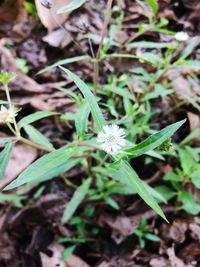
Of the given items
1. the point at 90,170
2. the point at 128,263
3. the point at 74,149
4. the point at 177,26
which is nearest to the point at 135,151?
the point at 74,149

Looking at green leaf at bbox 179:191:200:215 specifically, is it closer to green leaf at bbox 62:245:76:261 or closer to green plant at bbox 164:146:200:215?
green plant at bbox 164:146:200:215

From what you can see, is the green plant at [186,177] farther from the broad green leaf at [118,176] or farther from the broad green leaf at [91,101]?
the broad green leaf at [91,101]

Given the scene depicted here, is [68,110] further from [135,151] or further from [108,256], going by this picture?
[135,151]

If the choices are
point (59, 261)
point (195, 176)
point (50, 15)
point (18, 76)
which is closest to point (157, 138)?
point (195, 176)

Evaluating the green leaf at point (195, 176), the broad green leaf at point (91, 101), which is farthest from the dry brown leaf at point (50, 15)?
the green leaf at point (195, 176)

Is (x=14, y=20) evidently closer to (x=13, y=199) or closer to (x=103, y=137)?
(x=13, y=199)

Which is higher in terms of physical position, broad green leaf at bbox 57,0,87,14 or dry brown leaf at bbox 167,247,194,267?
broad green leaf at bbox 57,0,87,14

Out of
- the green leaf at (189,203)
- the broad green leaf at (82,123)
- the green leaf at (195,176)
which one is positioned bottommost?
the green leaf at (189,203)

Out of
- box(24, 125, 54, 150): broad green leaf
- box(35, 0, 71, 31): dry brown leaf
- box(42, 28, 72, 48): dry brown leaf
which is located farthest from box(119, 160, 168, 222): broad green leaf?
box(42, 28, 72, 48): dry brown leaf
